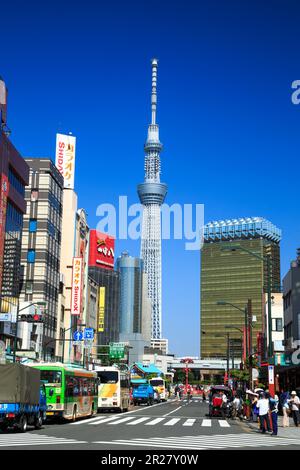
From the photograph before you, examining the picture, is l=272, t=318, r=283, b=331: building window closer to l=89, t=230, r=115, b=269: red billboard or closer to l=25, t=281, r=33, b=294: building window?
l=25, t=281, r=33, b=294: building window

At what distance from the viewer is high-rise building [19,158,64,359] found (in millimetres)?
82438

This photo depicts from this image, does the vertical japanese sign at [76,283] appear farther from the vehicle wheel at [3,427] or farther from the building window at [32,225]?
the vehicle wheel at [3,427]

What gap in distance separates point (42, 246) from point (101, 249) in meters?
49.0

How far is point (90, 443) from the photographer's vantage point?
1889cm

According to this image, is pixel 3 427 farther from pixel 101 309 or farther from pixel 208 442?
pixel 101 309

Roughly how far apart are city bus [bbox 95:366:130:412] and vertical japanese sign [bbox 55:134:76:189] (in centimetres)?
5689

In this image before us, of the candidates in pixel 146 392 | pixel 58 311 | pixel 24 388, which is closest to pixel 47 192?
pixel 58 311

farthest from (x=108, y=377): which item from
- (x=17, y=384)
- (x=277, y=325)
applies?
(x=277, y=325)

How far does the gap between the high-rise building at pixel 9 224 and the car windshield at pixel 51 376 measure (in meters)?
29.9

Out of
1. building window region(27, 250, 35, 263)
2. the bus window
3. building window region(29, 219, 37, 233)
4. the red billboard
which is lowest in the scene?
the bus window

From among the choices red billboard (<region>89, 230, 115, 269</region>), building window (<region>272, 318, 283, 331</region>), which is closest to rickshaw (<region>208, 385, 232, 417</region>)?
building window (<region>272, 318, 283, 331</region>)

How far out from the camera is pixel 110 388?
146 ft
